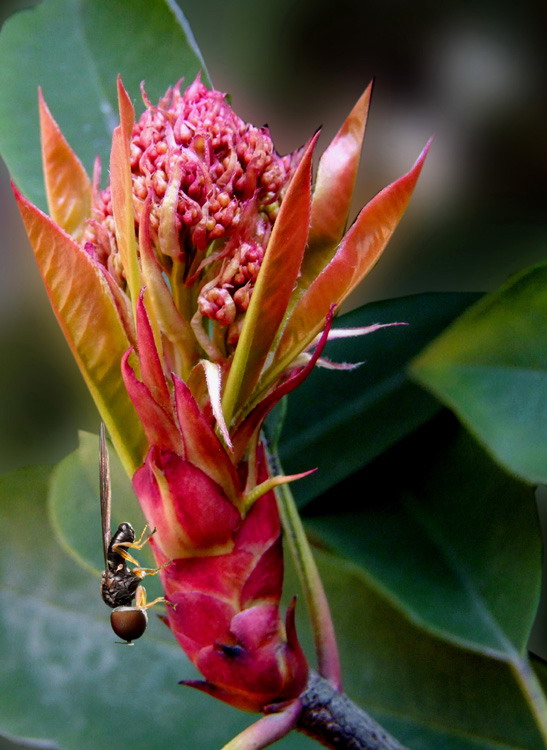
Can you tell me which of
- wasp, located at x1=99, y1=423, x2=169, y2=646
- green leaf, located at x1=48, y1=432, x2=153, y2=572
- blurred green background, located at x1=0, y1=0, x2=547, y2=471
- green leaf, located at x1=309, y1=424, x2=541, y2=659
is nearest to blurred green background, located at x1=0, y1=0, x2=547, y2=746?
blurred green background, located at x1=0, y1=0, x2=547, y2=471

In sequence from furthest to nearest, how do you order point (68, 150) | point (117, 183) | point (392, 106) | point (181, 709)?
point (392, 106), point (181, 709), point (68, 150), point (117, 183)

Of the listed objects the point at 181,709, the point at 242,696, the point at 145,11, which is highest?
the point at 145,11

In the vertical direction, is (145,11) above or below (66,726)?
above

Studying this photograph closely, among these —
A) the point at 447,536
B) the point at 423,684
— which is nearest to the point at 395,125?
the point at 447,536

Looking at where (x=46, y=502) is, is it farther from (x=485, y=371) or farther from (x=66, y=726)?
(x=485, y=371)

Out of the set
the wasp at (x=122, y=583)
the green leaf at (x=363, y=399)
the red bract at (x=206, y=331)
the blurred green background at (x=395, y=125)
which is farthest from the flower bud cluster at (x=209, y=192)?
the blurred green background at (x=395, y=125)

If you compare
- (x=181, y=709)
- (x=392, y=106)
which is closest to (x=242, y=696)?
(x=181, y=709)
